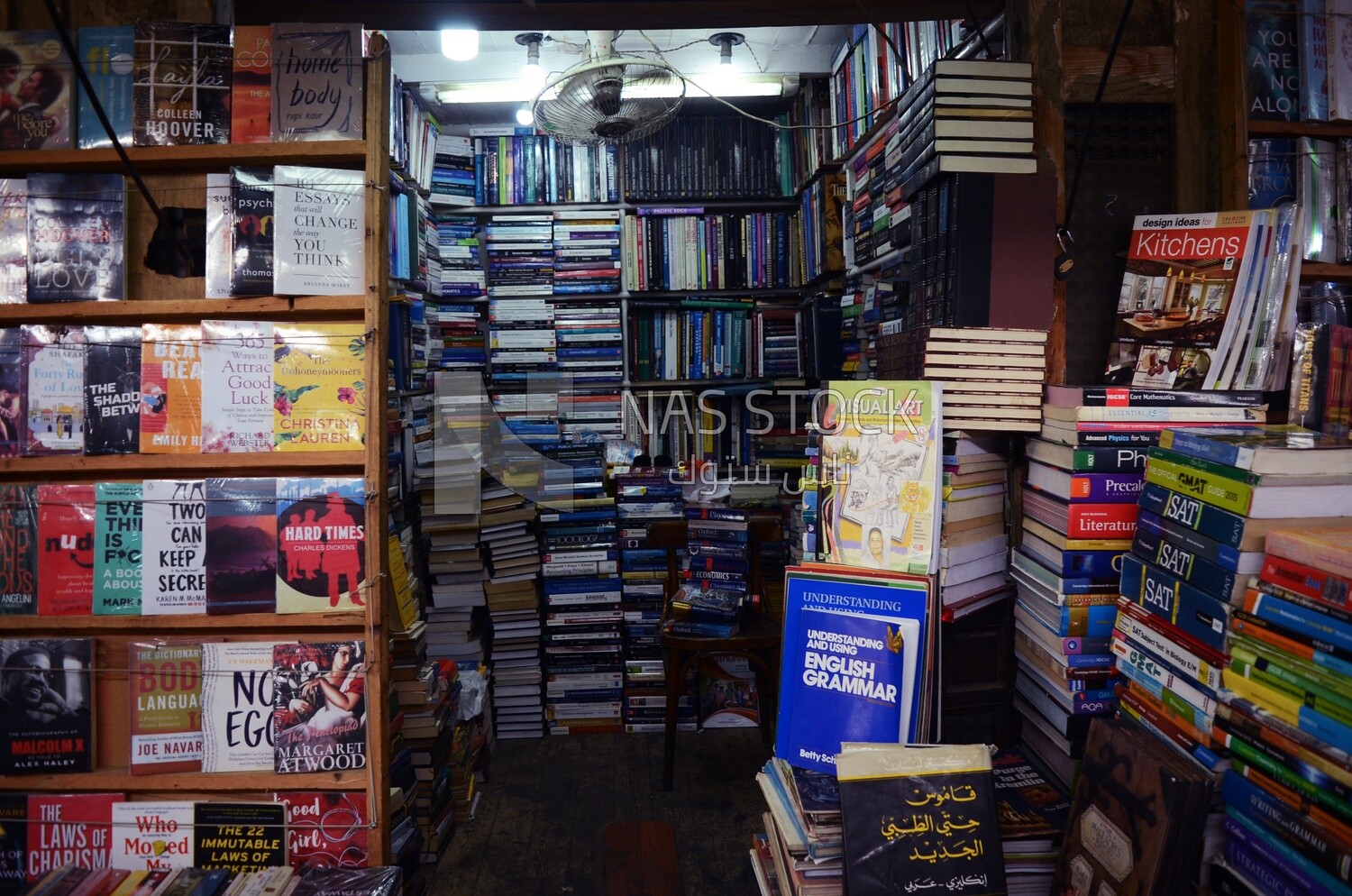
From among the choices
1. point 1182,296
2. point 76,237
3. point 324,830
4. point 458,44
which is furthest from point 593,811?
point 458,44

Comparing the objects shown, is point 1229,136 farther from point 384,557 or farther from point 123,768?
point 123,768

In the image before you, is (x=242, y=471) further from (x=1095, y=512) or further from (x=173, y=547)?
(x=1095, y=512)

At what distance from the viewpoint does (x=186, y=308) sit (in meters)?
1.71

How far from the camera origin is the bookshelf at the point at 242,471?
169cm

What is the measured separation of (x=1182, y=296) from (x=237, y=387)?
1954mm

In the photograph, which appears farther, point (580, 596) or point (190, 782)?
point (580, 596)

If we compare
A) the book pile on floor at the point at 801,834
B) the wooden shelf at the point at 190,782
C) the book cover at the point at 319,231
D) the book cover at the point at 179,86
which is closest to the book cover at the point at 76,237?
the book cover at the point at 179,86

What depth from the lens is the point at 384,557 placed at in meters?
1.79

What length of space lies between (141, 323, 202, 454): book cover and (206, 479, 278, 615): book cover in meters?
0.13

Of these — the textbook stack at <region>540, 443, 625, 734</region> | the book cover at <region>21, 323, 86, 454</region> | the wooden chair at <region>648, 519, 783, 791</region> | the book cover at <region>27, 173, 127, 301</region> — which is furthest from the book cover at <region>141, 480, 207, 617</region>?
the textbook stack at <region>540, 443, 625, 734</region>

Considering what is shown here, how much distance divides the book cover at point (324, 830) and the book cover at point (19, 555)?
26.2 inches

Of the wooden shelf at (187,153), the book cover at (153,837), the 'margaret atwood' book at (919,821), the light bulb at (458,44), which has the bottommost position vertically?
the book cover at (153,837)

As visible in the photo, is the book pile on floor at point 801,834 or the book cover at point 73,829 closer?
the book pile on floor at point 801,834

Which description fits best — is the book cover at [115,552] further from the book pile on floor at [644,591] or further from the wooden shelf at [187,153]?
the book pile on floor at [644,591]
